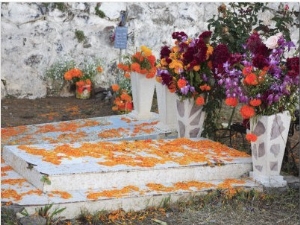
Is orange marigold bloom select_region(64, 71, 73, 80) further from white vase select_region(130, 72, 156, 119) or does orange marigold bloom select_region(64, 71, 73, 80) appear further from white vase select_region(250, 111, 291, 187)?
white vase select_region(250, 111, 291, 187)

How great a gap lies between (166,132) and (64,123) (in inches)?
49.1

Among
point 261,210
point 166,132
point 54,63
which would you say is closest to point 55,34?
point 54,63

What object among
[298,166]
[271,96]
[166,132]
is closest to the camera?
[271,96]

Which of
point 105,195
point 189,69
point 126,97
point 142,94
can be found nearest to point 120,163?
point 105,195

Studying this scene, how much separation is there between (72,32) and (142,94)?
2.05 metres

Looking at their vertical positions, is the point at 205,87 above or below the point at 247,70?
below

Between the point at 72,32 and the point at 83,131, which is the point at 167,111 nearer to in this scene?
the point at 83,131

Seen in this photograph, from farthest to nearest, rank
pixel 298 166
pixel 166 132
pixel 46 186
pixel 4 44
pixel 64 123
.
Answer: pixel 4 44
pixel 64 123
pixel 166 132
pixel 298 166
pixel 46 186

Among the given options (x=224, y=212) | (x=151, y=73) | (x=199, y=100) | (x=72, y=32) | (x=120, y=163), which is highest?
(x=72, y=32)

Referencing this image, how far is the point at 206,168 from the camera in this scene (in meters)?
5.54

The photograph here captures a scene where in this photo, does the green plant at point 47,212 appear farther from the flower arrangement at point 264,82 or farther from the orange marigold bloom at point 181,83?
the orange marigold bloom at point 181,83

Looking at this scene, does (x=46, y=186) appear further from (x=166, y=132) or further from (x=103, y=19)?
(x=103, y=19)

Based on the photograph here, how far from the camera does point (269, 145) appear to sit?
5457 millimetres

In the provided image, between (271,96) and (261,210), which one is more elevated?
(271,96)
